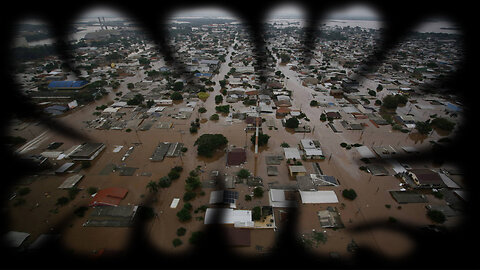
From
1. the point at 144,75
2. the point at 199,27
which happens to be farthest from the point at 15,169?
the point at 199,27

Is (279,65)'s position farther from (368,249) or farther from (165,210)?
(368,249)

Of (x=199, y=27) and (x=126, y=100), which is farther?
(x=199, y=27)

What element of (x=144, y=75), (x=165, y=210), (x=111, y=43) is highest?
(x=111, y=43)

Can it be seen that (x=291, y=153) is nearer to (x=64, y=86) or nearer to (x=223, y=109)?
(x=223, y=109)

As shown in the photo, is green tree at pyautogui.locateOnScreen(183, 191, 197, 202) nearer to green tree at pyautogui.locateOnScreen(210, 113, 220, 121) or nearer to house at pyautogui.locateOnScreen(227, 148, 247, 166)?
house at pyautogui.locateOnScreen(227, 148, 247, 166)

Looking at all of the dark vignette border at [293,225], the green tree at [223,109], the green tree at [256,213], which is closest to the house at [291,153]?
the green tree at [256,213]

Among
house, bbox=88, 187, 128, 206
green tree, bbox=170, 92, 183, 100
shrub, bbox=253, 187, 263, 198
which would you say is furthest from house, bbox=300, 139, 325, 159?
green tree, bbox=170, 92, 183, 100

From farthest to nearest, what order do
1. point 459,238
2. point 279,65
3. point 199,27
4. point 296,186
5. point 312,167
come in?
point 199,27 → point 279,65 → point 312,167 → point 296,186 → point 459,238

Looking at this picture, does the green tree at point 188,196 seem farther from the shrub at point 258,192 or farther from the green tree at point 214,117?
the green tree at point 214,117
